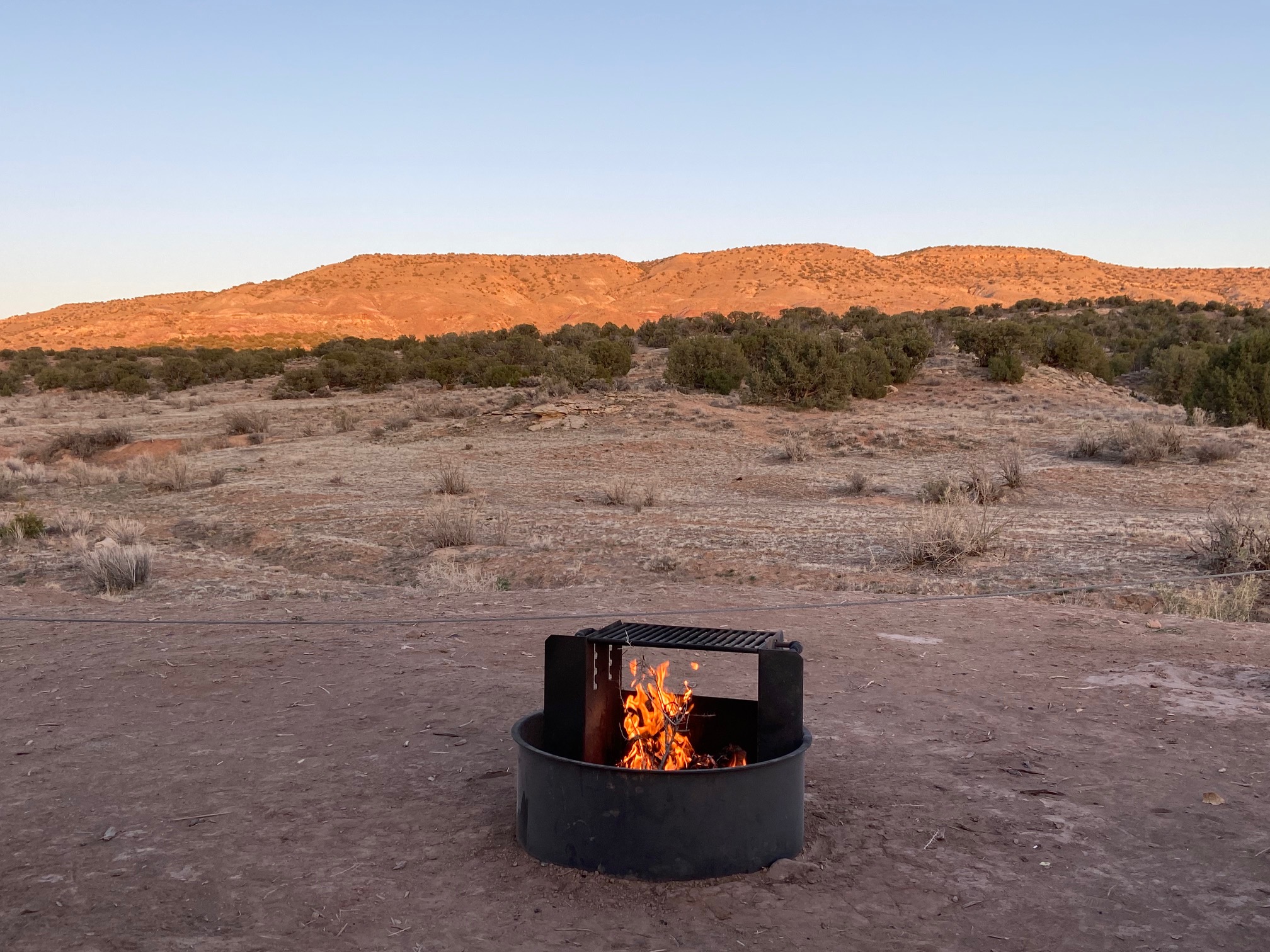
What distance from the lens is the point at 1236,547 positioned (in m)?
9.41

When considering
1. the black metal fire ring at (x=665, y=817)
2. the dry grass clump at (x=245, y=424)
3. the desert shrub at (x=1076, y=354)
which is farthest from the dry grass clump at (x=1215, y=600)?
the desert shrub at (x=1076, y=354)

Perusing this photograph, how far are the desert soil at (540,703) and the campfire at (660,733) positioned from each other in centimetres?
55

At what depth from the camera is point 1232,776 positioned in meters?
4.74

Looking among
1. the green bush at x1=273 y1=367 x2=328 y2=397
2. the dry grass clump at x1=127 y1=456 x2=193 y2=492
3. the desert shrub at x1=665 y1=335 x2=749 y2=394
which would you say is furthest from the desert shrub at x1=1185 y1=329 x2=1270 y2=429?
the green bush at x1=273 y1=367 x2=328 y2=397

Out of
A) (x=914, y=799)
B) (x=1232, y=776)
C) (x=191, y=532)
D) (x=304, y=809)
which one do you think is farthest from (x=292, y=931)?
(x=191, y=532)

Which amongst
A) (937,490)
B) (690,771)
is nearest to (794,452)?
(937,490)

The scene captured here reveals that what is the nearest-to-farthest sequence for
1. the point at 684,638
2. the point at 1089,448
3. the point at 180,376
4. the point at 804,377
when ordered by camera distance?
the point at 684,638 → the point at 1089,448 → the point at 804,377 → the point at 180,376

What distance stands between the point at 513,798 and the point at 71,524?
1088 cm

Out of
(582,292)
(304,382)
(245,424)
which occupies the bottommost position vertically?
(245,424)

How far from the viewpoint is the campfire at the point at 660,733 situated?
13.6ft

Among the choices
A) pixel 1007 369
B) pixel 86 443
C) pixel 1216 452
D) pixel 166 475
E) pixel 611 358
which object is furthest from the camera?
pixel 611 358

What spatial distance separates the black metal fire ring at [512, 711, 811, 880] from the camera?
3613mm

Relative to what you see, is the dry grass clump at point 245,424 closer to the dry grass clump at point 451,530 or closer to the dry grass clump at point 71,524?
the dry grass clump at point 71,524

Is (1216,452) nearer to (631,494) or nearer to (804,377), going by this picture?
(631,494)
